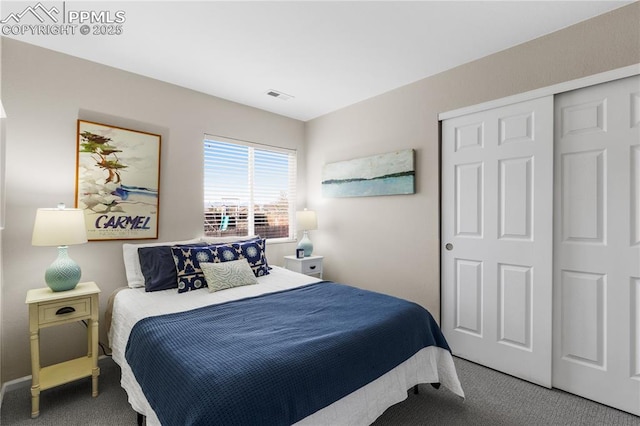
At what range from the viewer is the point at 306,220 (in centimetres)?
388

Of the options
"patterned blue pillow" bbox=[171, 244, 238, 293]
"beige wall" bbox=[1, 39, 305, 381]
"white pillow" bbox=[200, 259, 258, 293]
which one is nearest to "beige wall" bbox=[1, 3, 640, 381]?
"beige wall" bbox=[1, 39, 305, 381]

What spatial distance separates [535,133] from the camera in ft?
7.67

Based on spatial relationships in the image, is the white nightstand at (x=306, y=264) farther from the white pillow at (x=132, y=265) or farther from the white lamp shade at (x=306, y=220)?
the white pillow at (x=132, y=265)

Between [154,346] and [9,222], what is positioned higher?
[9,222]

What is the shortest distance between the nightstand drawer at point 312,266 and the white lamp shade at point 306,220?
16.5 inches

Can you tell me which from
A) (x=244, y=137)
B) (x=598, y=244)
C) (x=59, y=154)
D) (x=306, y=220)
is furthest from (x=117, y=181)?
(x=598, y=244)

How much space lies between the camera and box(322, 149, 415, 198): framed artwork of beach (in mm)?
3119

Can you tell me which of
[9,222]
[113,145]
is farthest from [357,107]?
[9,222]

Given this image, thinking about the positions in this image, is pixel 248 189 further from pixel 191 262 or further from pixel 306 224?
pixel 191 262

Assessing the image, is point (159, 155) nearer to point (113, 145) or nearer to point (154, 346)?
point (113, 145)

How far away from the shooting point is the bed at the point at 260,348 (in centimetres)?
125

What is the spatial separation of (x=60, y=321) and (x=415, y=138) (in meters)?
3.32

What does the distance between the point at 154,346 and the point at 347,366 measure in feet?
A: 3.28

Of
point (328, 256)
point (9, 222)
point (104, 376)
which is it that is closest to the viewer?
point (9, 222)
